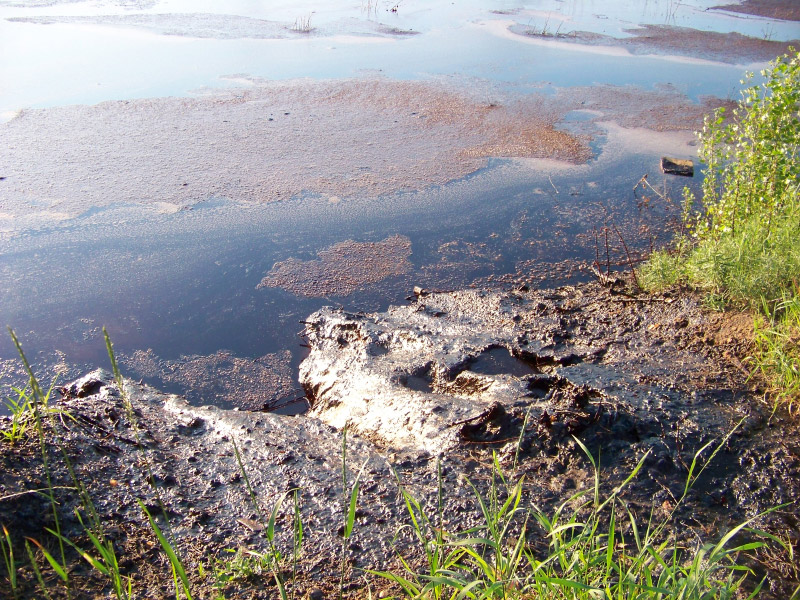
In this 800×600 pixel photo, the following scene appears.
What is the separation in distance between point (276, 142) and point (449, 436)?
3.96m

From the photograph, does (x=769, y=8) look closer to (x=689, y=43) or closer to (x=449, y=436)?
(x=689, y=43)

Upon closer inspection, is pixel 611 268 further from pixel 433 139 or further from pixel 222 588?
pixel 222 588

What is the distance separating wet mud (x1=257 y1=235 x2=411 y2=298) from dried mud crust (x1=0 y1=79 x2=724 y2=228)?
30.0 inches

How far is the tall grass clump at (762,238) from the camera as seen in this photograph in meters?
2.63

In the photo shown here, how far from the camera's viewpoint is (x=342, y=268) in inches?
159

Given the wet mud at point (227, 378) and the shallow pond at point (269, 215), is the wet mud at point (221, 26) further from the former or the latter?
the wet mud at point (227, 378)

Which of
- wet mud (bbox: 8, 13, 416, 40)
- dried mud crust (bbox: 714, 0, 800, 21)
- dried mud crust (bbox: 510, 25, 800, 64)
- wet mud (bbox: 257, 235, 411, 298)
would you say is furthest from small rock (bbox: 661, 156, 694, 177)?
dried mud crust (bbox: 714, 0, 800, 21)

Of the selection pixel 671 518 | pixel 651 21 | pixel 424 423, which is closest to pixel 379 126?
pixel 424 423

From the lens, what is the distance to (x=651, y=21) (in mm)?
10266

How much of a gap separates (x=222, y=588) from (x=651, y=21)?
1107 centimetres

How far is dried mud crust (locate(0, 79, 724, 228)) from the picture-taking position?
4707 millimetres

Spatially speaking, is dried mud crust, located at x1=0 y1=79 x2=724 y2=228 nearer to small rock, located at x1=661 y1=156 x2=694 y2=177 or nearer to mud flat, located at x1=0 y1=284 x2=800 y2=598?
small rock, located at x1=661 y1=156 x2=694 y2=177

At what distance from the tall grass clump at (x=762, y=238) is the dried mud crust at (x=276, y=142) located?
2245mm

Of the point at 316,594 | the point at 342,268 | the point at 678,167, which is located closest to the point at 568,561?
the point at 316,594
